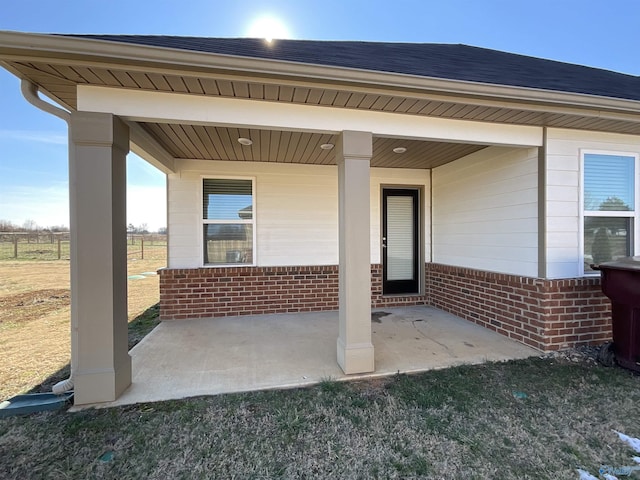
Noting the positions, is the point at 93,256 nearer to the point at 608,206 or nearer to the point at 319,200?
the point at 319,200

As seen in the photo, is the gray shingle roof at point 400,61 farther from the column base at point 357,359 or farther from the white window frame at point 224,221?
the column base at point 357,359

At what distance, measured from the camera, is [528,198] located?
13.0ft

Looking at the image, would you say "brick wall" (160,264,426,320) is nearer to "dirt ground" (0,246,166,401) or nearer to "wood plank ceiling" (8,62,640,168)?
"dirt ground" (0,246,166,401)

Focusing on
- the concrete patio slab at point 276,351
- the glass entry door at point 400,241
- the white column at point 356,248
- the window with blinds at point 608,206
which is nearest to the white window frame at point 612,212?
the window with blinds at point 608,206

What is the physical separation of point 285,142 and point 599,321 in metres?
4.68

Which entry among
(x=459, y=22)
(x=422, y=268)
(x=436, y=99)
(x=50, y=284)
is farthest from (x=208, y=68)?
(x=459, y=22)

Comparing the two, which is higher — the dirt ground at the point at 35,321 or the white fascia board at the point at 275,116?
the white fascia board at the point at 275,116

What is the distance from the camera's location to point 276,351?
3.79 m

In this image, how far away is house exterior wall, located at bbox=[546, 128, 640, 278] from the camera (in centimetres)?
376

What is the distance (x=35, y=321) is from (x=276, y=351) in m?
4.28

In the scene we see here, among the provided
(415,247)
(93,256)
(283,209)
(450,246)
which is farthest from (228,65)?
(415,247)

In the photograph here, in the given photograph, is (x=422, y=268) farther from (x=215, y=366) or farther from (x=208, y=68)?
(x=208, y=68)

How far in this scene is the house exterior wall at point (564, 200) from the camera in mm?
3758

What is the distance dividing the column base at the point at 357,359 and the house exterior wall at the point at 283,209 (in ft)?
9.13
